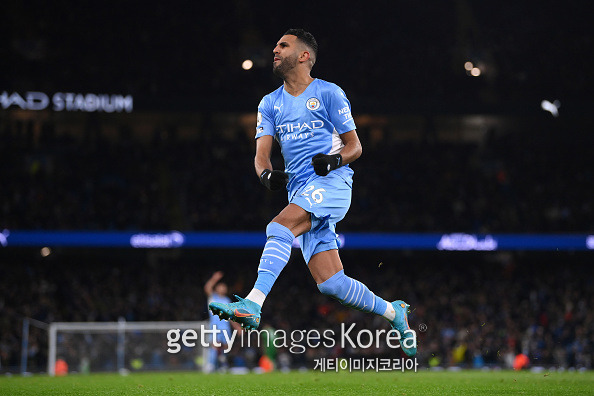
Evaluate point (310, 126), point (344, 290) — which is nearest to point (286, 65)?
point (310, 126)

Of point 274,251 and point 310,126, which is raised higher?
point 310,126

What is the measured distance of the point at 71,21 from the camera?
26812 mm

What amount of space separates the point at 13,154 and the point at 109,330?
1188cm

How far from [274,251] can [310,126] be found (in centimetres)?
111

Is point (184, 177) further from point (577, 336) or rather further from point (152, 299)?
point (577, 336)

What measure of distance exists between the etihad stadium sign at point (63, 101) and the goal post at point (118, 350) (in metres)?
8.67

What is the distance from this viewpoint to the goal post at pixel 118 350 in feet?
55.8

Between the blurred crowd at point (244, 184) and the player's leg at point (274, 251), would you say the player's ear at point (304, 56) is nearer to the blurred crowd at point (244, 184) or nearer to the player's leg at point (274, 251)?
the player's leg at point (274, 251)

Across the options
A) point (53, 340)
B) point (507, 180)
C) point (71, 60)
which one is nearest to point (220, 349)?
point (53, 340)

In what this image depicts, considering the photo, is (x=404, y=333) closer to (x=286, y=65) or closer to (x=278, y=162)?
(x=286, y=65)

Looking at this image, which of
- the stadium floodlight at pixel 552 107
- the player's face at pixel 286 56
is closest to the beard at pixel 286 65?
the player's face at pixel 286 56

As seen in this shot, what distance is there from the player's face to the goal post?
11.3 m

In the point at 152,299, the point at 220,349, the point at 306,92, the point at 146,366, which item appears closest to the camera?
the point at 306,92

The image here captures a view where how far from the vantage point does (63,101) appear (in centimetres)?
2395
